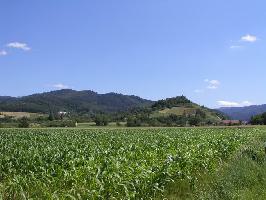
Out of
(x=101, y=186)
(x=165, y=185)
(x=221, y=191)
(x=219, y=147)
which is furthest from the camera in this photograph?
(x=219, y=147)

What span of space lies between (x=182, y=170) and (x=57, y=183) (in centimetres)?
447

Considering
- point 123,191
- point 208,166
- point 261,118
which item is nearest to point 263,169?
point 208,166

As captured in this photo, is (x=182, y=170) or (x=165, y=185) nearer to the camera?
(x=165, y=185)

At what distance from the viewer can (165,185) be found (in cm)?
1265

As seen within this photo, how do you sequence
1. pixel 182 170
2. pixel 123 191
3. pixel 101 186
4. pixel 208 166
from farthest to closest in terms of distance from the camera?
pixel 208 166 < pixel 182 170 < pixel 123 191 < pixel 101 186

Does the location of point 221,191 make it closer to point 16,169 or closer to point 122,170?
point 122,170

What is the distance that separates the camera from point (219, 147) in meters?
23.6

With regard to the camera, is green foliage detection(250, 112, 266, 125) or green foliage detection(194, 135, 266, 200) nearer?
green foliage detection(194, 135, 266, 200)

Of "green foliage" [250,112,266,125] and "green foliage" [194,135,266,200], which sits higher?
"green foliage" [250,112,266,125]

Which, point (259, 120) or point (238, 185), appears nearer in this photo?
point (238, 185)

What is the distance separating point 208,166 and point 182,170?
316 centimetres

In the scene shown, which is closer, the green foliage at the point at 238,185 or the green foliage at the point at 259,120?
the green foliage at the point at 238,185

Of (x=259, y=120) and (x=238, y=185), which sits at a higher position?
(x=259, y=120)

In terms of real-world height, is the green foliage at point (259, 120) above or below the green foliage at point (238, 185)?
above
